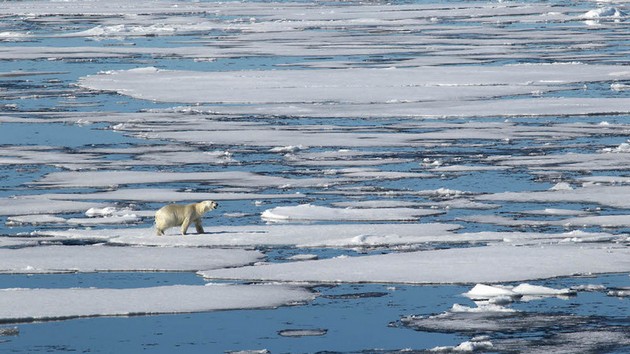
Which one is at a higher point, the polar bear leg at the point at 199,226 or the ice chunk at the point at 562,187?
the polar bear leg at the point at 199,226

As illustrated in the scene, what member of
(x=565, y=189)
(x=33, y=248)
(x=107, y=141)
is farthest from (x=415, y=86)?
(x=33, y=248)

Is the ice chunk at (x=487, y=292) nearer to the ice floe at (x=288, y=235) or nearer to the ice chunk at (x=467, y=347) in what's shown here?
the ice chunk at (x=467, y=347)

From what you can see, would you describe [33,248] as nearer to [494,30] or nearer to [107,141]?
[107,141]

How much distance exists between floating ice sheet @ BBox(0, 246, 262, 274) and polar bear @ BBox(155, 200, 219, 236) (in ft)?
1.10

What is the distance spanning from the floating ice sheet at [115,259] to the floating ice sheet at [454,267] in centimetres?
27

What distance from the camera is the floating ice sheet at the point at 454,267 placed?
6.81m

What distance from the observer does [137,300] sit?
20.7 ft

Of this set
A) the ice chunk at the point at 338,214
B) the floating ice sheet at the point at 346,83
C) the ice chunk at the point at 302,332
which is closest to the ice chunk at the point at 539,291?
the ice chunk at the point at 302,332

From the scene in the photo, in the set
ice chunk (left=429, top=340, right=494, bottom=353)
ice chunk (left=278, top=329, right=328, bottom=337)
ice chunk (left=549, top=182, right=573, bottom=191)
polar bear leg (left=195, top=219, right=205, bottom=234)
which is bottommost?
ice chunk (left=549, top=182, right=573, bottom=191)

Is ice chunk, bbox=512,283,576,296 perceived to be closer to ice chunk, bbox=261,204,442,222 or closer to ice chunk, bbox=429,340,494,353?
ice chunk, bbox=429,340,494,353

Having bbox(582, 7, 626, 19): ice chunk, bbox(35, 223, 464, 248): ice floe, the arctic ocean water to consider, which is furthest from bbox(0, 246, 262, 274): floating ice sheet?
bbox(582, 7, 626, 19): ice chunk

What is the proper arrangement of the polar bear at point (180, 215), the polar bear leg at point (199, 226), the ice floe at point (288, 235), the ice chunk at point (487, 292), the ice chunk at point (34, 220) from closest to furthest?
the ice chunk at point (487, 292) < the ice floe at point (288, 235) < the polar bear at point (180, 215) < the polar bear leg at point (199, 226) < the ice chunk at point (34, 220)

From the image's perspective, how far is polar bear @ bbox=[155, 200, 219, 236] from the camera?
316 inches

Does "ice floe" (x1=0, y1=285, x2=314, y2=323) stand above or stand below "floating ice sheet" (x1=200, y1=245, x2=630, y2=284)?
above
